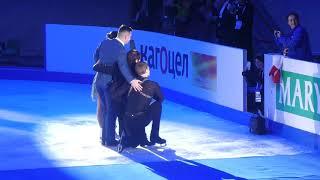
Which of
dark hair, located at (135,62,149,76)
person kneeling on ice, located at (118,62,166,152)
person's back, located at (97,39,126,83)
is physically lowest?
person kneeling on ice, located at (118,62,166,152)

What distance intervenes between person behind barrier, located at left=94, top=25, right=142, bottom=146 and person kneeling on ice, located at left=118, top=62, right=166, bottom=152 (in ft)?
0.70

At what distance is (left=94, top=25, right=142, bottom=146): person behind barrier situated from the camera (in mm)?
10945

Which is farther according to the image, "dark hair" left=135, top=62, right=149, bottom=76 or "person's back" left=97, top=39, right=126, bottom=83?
"person's back" left=97, top=39, right=126, bottom=83

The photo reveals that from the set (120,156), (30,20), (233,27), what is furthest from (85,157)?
(30,20)

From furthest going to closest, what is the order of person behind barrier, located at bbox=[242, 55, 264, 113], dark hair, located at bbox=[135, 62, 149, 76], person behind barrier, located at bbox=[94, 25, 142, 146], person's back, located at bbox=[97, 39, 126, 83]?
person behind barrier, located at bbox=[242, 55, 264, 113] < person's back, located at bbox=[97, 39, 126, 83] < person behind barrier, located at bbox=[94, 25, 142, 146] < dark hair, located at bbox=[135, 62, 149, 76]

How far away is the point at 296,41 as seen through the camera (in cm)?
1270

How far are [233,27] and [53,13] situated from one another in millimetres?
7907

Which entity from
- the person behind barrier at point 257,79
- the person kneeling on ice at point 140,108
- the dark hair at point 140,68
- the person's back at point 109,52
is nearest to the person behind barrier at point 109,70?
the person's back at point 109,52

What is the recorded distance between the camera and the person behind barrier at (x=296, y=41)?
12.7m

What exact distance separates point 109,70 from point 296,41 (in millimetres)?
3162

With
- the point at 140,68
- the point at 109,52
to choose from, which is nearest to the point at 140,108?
the point at 140,68

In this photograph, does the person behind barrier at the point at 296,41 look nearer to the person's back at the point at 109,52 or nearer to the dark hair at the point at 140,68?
the dark hair at the point at 140,68

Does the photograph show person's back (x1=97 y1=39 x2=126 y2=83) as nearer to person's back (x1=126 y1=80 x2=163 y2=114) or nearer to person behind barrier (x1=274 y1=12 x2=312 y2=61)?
person's back (x1=126 y1=80 x2=163 y2=114)

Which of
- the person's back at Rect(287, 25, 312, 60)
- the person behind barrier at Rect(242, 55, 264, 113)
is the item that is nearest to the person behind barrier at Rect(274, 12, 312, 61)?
the person's back at Rect(287, 25, 312, 60)
